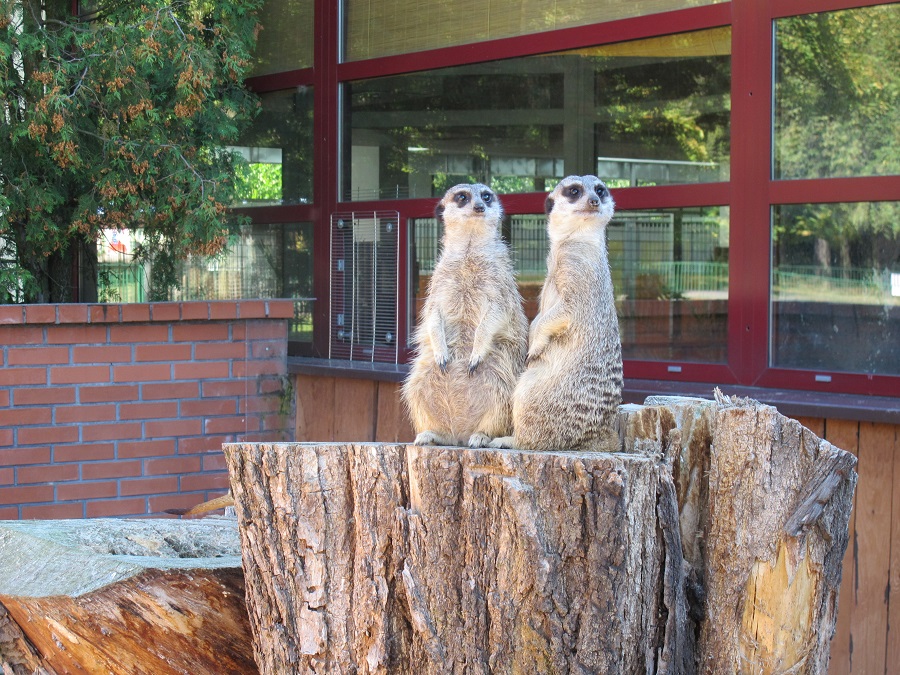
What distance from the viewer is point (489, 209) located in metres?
2.72

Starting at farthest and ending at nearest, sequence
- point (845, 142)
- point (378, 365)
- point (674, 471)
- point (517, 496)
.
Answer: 1. point (378, 365)
2. point (845, 142)
3. point (674, 471)
4. point (517, 496)

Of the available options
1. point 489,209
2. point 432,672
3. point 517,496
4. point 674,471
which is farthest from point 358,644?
point 489,209

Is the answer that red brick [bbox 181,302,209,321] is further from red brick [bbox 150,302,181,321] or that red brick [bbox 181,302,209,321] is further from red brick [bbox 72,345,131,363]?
red brick [bbox 72,345,131,363]

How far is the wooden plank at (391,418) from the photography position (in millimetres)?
4691

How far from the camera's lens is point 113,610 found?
207 centimetres

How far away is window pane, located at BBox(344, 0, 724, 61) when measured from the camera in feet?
14.8

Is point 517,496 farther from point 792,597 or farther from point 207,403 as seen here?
point 207,403

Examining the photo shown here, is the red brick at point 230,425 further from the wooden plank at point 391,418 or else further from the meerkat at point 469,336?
the meerkat at point 469,336

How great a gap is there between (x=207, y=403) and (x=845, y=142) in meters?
2.95

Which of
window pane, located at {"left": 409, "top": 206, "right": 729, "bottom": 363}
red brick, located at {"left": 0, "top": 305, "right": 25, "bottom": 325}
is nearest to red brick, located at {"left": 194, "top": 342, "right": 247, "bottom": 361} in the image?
red brick, located at {"left": 0, "top": 305, "right": 25, "bottom": 325}

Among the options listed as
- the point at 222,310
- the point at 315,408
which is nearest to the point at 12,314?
the point at 222,310

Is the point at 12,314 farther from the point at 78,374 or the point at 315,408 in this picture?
the point at 315,408

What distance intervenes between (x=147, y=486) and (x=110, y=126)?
161 centimetres

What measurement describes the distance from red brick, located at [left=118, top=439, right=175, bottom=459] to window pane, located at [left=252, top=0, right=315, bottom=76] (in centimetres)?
231
